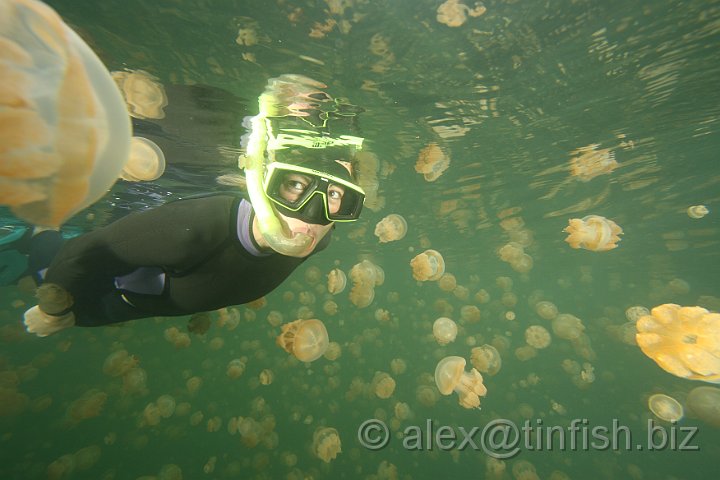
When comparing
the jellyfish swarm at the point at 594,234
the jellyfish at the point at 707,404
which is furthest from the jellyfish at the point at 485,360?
the jellyfish at the point at 707,404

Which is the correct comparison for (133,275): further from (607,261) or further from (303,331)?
(607,261)

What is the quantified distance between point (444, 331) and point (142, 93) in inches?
343

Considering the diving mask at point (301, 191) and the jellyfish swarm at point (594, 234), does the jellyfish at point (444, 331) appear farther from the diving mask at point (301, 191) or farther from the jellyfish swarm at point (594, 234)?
the diving mask at point (301, 191)

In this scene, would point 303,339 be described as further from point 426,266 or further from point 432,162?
point 432,162

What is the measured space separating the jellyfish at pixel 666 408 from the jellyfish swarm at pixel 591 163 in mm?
6901

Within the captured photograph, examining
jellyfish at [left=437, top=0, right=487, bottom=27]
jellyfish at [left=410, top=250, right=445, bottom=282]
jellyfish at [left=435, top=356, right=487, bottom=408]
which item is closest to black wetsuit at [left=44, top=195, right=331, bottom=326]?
jellyfish at [left=437, top=0, right=487, bottom=27]

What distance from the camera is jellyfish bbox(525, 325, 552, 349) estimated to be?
39.2 ft

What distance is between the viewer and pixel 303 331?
22.1ft

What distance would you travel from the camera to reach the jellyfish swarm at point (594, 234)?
727 cm

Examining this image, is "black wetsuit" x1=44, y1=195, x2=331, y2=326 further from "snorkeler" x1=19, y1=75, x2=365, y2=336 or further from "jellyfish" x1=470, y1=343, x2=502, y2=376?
"jellyfish" x1=470, y1=343, x2=502, y2=376

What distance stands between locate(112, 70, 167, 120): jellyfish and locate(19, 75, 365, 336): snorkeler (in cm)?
364

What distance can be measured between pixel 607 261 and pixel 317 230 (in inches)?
1329

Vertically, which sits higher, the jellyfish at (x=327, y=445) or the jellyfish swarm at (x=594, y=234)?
the jellyfish swarm at (x=594, y=234)

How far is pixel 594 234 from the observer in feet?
24.1
